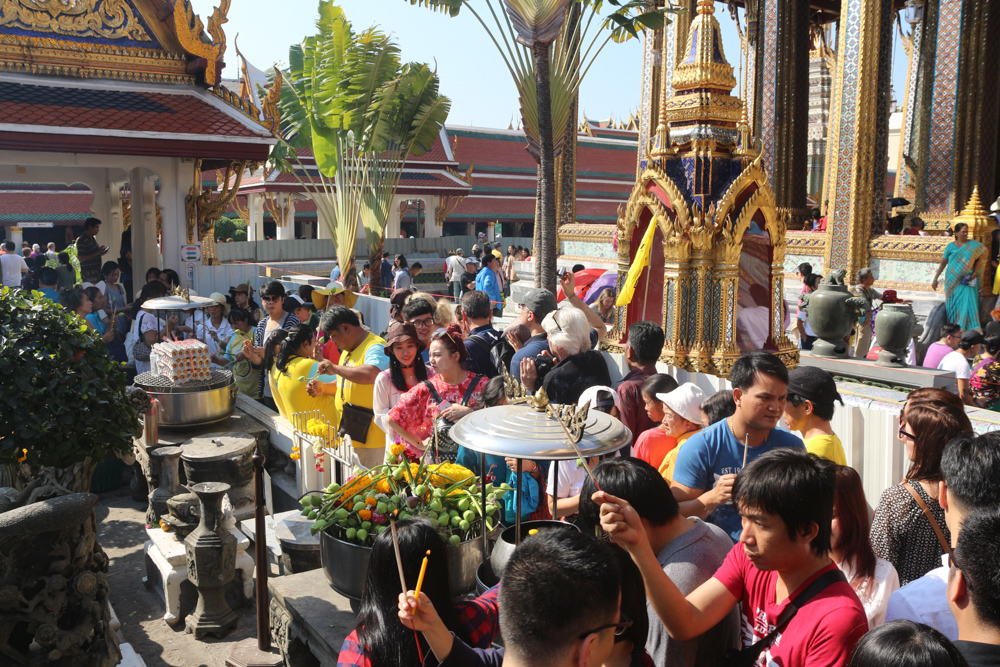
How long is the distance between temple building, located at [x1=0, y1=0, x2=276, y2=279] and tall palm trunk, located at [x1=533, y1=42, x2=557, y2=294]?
437cm

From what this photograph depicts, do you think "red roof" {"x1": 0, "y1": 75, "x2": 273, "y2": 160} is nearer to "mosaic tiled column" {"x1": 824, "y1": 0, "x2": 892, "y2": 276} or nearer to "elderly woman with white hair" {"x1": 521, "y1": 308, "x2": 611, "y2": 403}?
"elderly woman with white hair" {"x1": 521, "y1": 308, "x2": 611, "y2": 403}

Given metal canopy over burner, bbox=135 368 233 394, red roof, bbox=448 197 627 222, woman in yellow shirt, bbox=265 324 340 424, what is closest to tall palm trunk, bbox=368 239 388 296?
metal canopy over burner, bbox=135 368 233 394

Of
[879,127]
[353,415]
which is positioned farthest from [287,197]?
[353,415]

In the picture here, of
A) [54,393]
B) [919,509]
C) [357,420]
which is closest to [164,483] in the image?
[357,420]

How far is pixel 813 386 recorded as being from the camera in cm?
351

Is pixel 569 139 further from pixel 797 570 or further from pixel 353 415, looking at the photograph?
pixel 797 570

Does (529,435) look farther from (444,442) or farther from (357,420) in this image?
(357,420)

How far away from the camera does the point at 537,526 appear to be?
265 centimetres

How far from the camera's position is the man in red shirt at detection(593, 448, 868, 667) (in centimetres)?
202

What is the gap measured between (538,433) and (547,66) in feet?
27.9

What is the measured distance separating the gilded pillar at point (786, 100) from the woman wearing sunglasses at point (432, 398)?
1408 centimetres

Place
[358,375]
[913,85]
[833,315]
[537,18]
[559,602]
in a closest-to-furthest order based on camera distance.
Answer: [559,602] < [358,375] < [833,315] < [537,18] < [913,85]

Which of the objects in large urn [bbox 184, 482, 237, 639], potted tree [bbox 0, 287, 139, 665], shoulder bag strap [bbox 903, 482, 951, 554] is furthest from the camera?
large urn [bbox 184, 482, 237, 639]

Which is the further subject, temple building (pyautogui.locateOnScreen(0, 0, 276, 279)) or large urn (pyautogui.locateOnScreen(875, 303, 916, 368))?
temple building (pyautogui.locateOnScreen(0, 0, 276, 279))
